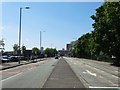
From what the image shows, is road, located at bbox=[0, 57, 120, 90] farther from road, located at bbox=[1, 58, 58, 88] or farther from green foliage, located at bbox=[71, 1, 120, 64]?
green foliage, located at bbox=[71, 1, 120, 64]

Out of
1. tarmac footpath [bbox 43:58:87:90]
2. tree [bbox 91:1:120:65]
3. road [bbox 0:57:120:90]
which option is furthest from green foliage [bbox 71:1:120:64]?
tarmac footpath [bbox 43:58:87:90]

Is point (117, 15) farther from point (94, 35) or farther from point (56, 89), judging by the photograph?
point (56, 89)

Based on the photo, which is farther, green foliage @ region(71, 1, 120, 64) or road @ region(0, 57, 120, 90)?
green foliage @ region(71, 1, 120, 64)

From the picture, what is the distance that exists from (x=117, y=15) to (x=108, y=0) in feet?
16.7

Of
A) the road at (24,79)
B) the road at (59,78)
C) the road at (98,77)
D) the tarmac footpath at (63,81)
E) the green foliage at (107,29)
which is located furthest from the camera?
the green foliage at (107,29)

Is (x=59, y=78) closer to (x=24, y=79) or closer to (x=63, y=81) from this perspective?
(x=63, y=81)

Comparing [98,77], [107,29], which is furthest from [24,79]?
[107,29]

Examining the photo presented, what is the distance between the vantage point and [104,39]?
59.7 metres

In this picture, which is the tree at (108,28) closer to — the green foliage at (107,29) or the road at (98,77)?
the green foliage at (107,29)

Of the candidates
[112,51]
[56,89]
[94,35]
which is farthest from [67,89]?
[94,35]

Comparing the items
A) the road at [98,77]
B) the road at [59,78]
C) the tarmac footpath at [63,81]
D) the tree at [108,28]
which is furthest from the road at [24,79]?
the tree at [108,28]

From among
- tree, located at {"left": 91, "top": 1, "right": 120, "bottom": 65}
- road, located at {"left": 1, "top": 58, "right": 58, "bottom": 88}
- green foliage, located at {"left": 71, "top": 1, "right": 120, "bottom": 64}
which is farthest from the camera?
green foliage, located at {"left": 71, "top": 1, "right": 120, "bottom": 64}

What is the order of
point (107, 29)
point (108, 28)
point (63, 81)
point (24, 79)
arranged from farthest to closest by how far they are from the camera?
point (107, 29), point (108, 28), point (24, 79), point (63, 81)

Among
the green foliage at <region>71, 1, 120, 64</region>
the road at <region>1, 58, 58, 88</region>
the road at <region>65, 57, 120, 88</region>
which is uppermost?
the green foliage at <region>71, 1, 120, 64</region>
